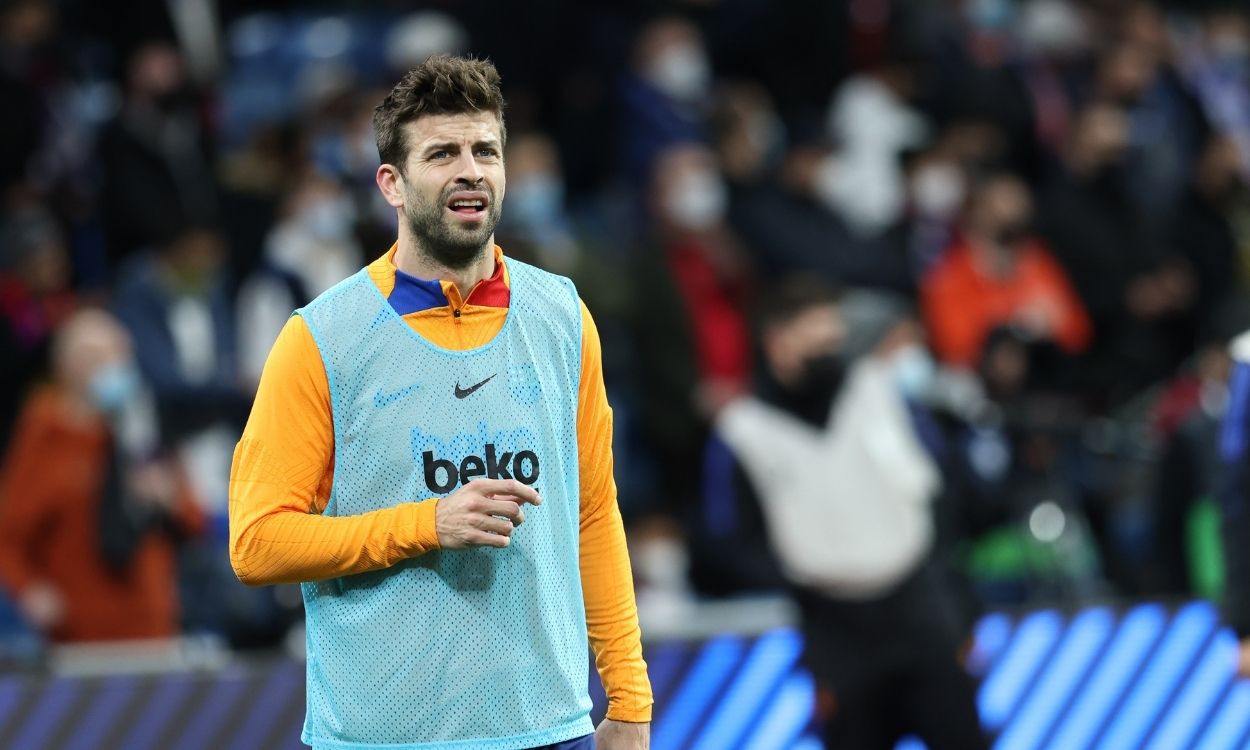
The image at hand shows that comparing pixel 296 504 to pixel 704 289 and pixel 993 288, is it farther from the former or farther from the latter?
pixel 993 288

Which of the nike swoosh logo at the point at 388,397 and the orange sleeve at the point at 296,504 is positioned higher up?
the nike swoosh logo at the point at 388,397

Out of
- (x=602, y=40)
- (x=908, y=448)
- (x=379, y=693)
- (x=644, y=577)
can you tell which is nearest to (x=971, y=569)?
(x=644, y=577)

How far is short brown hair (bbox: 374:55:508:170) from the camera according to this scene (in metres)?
3.66

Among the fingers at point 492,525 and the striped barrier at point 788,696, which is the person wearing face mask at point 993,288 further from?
the fingers at point 492,525

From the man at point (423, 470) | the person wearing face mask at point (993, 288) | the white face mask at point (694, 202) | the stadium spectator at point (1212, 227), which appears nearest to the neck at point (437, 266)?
the man at point (423, 470)

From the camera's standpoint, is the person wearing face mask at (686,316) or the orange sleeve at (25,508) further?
→ the person wearing face mask at (686,316)

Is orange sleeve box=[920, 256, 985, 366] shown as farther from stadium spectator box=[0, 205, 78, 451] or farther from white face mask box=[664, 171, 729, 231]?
stadium spectator box=[0, 205, 78, 451]

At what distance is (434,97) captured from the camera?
144 inches

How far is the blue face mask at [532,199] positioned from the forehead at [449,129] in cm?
612

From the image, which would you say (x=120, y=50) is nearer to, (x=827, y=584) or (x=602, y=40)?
(x=602, y=40)

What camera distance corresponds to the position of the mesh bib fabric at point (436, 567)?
144 inches

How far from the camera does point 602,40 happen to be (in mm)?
11305

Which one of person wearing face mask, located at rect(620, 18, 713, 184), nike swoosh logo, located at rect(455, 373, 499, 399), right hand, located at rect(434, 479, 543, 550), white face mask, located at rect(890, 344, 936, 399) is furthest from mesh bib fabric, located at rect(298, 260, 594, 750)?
person wearing face mask, located at rect(620, 18, 713, 184)

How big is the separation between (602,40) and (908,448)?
5.44m
